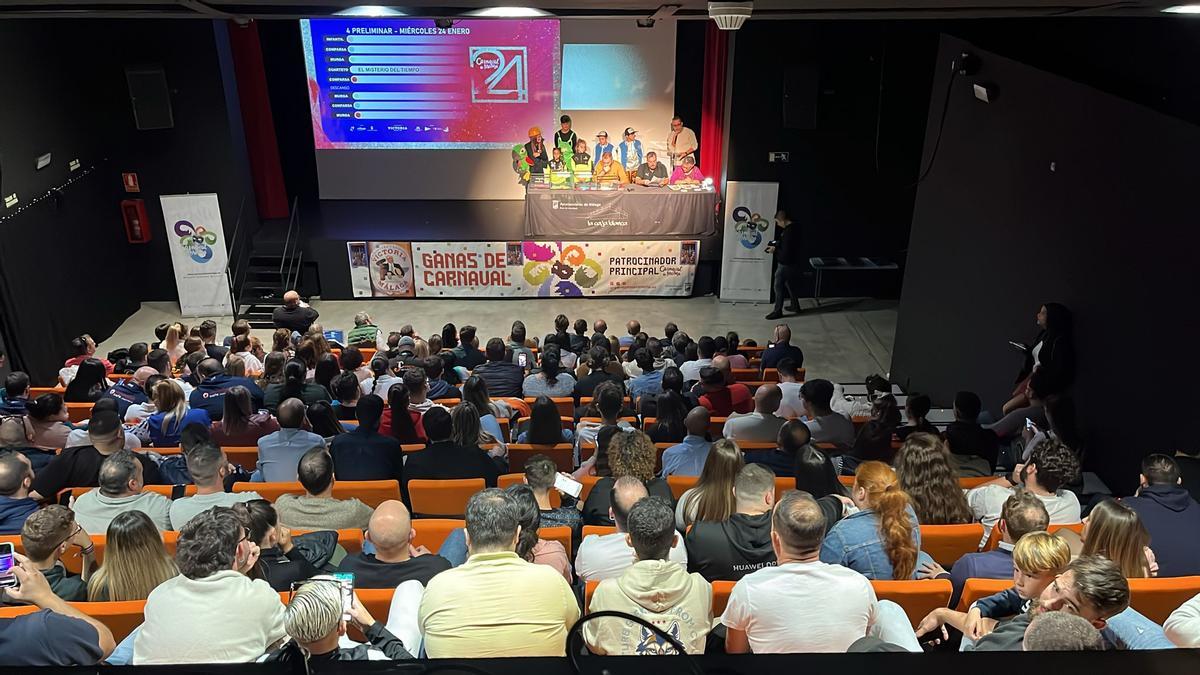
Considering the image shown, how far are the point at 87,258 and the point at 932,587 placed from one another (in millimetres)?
10267

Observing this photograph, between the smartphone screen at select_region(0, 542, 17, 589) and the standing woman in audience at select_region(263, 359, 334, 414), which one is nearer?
the smartphone screen at select_region(0, 542, 17, 589)

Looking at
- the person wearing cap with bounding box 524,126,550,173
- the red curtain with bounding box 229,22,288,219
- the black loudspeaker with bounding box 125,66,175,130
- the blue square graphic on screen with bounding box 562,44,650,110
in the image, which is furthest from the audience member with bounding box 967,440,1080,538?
the red curtain with bounding box 229,22,288,219

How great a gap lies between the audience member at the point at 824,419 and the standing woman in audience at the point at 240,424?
3.73 m

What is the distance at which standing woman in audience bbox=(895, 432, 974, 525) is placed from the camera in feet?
14.1

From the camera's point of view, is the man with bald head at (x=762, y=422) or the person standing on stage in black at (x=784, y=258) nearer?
the man with bald head at (x=762, y=422)

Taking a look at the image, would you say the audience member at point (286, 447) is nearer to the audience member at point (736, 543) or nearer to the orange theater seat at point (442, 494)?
the orange theater seat at point (442, 494)

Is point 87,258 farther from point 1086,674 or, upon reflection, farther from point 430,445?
point 1086,674

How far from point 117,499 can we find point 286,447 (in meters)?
1.06

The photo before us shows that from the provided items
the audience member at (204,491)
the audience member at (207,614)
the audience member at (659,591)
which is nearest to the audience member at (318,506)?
the audience member at (204,491)

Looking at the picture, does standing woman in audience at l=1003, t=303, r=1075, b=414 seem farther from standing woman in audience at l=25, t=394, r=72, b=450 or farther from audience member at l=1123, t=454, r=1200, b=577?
standing woman in audience at l=25, t=394, r=72, b=450

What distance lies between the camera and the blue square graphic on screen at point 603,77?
12.4m

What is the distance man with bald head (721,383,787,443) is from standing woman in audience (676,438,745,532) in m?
1.80

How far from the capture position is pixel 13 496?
4434mm

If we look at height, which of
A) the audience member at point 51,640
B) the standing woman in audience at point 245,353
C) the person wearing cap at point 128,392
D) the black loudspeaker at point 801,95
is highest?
the black loudspeaker at point 801,95
